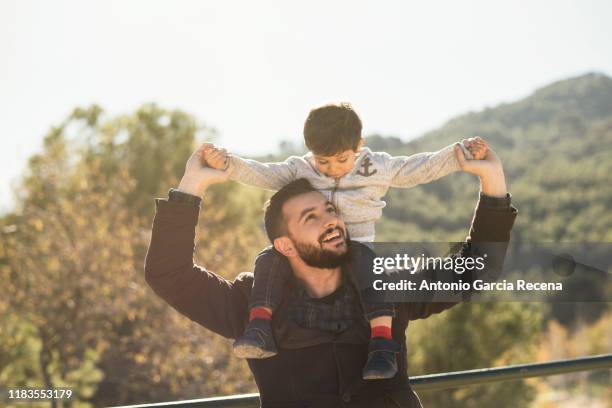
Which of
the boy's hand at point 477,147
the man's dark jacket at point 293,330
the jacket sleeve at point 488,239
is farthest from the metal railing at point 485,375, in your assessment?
the boy's hand at point 477,147

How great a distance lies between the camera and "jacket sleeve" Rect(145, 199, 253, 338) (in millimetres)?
1722

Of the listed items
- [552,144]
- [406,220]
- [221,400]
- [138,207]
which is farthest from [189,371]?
[552,144]

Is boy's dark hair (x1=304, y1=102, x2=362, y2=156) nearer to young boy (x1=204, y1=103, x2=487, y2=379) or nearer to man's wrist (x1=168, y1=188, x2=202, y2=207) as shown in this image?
young boy (x1=204, y1=103, x2=487, y2=379)

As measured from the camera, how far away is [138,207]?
651 inches

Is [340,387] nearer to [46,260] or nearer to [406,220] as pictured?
[46,260]

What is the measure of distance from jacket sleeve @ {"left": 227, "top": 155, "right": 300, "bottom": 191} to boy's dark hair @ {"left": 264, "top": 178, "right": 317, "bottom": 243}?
37mm

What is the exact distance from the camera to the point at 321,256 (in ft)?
5.94

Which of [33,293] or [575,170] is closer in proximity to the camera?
[33,293]

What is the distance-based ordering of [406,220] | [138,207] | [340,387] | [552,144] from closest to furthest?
1. [340,387]
2. [138,207]
3. [406,220]
4. [552,144]

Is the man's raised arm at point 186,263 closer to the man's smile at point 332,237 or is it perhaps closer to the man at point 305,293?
the man at point 305,293

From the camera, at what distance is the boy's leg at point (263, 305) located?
1.67 metres

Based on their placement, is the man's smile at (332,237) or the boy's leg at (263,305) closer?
the boy's leg at (263,305)

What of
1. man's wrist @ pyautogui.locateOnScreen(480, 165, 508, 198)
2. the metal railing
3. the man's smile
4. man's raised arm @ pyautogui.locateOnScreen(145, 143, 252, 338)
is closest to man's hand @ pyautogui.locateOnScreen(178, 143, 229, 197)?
man's raised arm @ pyautogui.locateOnScreen(145, 143, 252, 338)

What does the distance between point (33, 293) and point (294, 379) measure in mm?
11632
